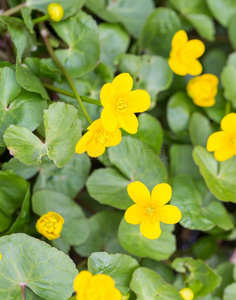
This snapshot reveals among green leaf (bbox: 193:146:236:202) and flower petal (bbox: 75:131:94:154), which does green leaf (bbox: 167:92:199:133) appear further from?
flower petal (bbox: 75:131:94:154)

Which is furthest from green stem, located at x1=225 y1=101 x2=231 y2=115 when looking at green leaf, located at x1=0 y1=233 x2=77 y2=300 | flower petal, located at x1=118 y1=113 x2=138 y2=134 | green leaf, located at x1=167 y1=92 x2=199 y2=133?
green leaf, located at x1=0 y1=233 x2=77 y2=300

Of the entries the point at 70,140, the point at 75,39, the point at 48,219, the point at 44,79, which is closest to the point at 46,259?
the point at 48,219

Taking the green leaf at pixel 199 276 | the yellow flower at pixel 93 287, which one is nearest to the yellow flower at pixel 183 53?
the green leaf at pixel 199 276

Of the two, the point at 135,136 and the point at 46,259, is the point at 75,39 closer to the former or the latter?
the point at 135,136

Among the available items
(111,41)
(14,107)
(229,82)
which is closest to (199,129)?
(229,82)

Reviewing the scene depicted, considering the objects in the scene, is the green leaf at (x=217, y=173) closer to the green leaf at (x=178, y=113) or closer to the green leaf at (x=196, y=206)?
the green leaf at (x=196, y=206)
